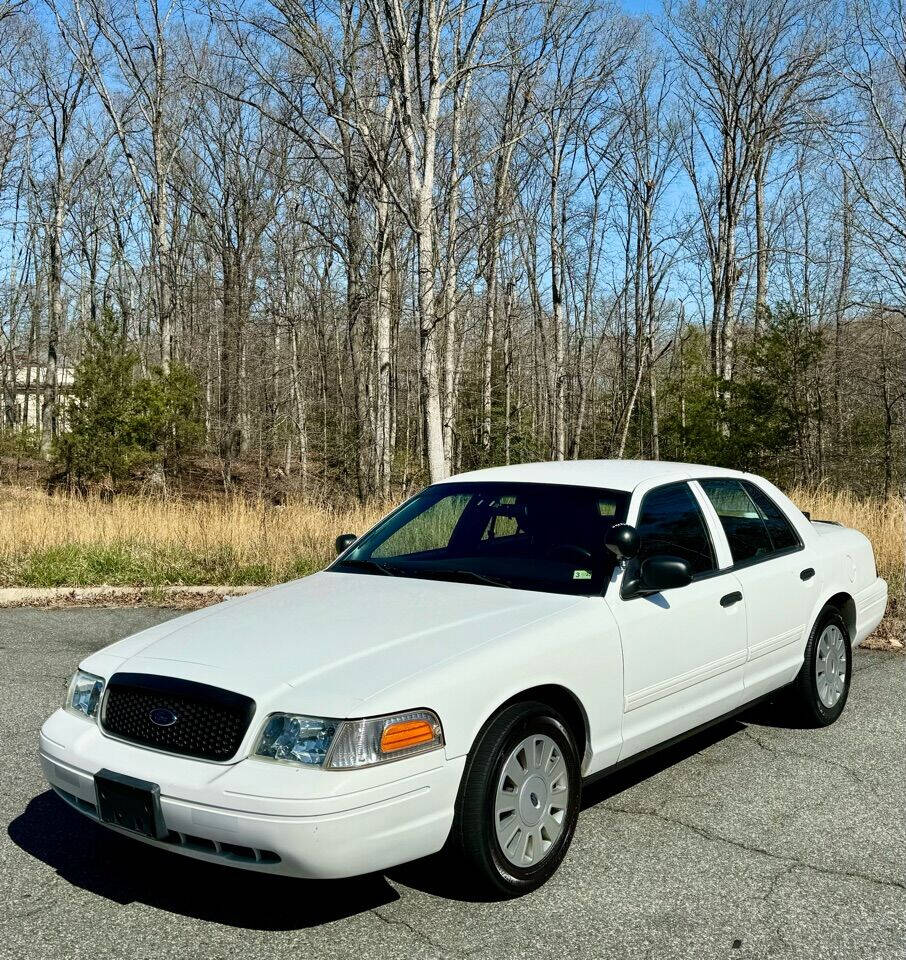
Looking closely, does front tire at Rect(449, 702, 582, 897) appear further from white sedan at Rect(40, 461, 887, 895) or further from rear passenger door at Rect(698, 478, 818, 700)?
rear passenger door at Rect(698, 478, 818, 700)

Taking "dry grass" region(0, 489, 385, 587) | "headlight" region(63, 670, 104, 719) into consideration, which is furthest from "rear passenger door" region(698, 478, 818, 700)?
"dry grass" region(0, 489, 385, 587)

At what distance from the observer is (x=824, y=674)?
18.4 ft

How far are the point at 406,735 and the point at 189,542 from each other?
9.40m

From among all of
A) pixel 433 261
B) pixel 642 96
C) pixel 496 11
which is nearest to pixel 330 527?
pixel 433 261

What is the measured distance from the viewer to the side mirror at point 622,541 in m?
4.19

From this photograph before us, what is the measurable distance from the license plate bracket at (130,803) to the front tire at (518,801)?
1.00m

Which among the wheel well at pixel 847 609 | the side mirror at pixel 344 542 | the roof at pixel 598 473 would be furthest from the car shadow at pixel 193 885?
the wheel well at pixel 847 609

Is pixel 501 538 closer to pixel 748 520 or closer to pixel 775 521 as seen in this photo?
pixel 748 520

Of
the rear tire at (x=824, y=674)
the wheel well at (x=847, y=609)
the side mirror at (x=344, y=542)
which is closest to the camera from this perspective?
the side mirror at (x=344, y=542)

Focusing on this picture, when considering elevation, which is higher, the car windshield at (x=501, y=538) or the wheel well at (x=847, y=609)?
the car windshield at (x=501, y=538)

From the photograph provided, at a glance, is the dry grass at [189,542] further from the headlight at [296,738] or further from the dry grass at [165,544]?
the headlight at [296,738]

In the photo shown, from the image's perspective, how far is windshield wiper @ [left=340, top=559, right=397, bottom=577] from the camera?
4.61 meters

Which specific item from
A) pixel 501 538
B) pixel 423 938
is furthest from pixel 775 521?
pixel 423 938

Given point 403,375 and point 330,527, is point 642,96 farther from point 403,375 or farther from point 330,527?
point 330,527
